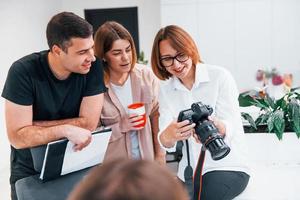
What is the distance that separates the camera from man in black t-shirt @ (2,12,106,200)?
133 centimetres

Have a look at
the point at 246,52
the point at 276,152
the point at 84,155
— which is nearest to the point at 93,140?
the point at 84,155

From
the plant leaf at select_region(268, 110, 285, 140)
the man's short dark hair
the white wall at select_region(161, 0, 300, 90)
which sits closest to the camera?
the man's short dark hair

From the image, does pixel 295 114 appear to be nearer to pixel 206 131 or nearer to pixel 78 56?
pixel 206 131

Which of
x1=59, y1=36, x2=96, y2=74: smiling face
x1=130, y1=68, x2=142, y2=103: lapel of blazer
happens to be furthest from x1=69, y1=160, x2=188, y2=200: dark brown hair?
x1=130, y1=68, x2=142, y2=103: lapel of blazer

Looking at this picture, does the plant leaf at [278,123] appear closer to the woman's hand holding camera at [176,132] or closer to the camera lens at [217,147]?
the woman's hand holding camera at [176,132]

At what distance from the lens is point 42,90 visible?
140 centimetres

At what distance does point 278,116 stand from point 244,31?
2.87m

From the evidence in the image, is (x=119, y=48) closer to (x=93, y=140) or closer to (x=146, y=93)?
(x=146, y=93)

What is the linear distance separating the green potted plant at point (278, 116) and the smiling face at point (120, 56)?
0.84 metres

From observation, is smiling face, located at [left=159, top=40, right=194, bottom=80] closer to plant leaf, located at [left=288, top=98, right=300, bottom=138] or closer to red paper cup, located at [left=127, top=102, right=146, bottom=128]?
red paper cup, located at [left=127, top=102, right=146, bottom=128]

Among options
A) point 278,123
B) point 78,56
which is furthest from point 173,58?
point 278,123

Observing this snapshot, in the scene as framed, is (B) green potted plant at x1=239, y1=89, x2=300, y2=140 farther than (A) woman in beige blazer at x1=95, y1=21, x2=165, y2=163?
Yes

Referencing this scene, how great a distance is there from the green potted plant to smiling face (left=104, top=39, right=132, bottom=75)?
84 cm

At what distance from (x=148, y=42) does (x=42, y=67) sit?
4171mm
